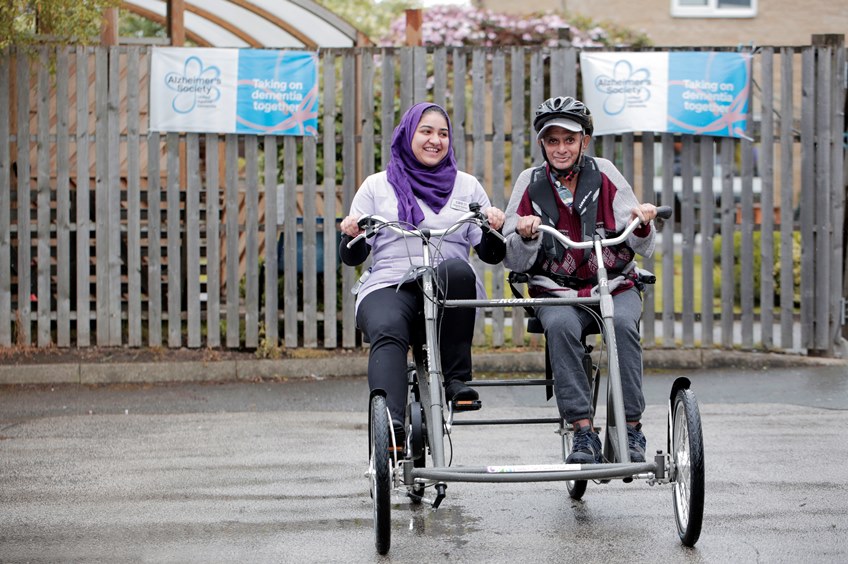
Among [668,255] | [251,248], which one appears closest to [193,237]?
[251,248]

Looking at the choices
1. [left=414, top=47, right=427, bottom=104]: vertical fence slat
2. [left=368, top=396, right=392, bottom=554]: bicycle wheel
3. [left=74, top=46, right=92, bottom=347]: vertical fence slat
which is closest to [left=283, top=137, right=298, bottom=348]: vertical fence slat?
[left=414, top=47, right=427, bottom=104]: vertical fence slat

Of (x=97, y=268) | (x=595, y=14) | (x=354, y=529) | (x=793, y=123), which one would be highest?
→ (x=595, y=14)

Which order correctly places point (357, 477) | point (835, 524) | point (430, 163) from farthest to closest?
point (357, 477)
point (430, 163)
point (835, 524)

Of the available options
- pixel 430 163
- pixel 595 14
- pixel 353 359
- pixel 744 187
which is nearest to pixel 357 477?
pixel 430 163

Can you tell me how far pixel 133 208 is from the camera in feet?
33.7

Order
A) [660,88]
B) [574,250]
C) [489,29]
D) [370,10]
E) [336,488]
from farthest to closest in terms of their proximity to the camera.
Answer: [370,10] → [489,29] → [660,88] → [336,488] → [574,250]

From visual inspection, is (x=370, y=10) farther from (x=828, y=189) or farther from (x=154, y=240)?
(x=828, y=189)

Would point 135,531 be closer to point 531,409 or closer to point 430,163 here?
point 430,163

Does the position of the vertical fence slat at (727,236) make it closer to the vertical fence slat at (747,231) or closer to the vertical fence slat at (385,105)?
the vertical fence slat at (747,231)

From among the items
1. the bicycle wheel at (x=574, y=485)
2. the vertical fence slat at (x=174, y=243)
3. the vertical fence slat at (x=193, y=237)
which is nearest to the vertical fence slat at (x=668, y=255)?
the vertical fence slat at (x=193, y=237)

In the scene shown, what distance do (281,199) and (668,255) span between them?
10.4 ft

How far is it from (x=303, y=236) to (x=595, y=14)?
16.8 meters

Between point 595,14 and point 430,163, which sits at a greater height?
point 595,14

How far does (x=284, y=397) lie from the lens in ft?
30.5
